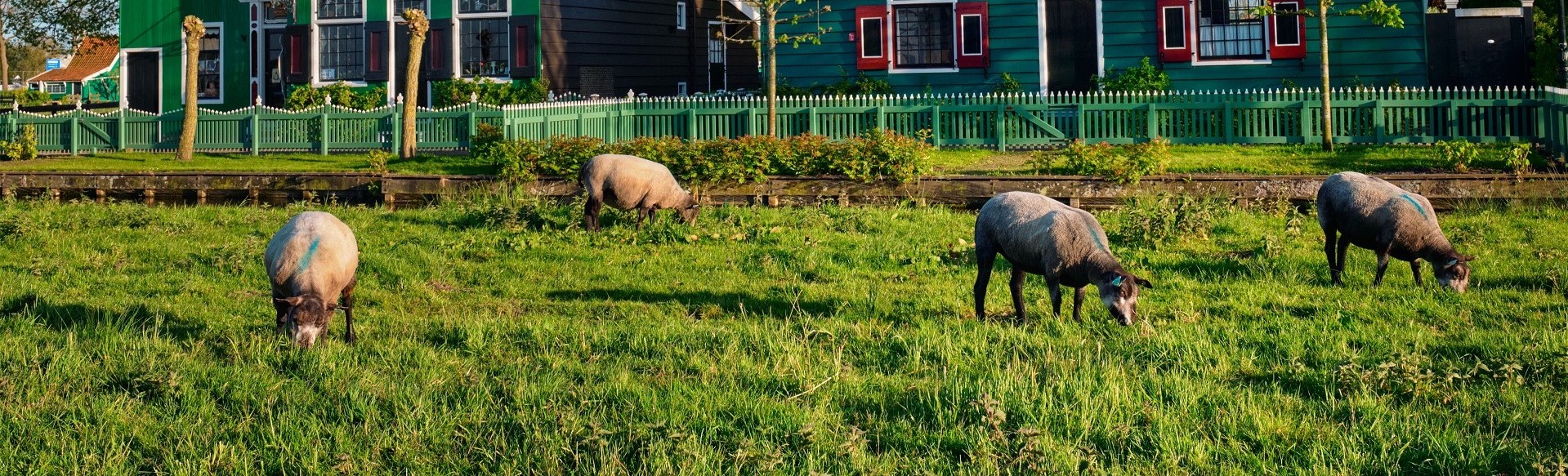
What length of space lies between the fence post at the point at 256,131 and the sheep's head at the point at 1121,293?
19698mm

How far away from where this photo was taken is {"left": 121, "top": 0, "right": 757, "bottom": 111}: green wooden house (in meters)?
30.3

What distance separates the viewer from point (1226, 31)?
2561cm

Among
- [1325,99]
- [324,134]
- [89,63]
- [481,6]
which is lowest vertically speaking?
[324,134]

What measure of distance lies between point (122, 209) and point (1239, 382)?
14204 millimetres

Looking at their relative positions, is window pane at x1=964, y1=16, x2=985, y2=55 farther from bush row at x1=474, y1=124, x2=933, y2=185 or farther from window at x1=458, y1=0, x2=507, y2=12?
window at x1=458, y1=0, x2=507, y2=12

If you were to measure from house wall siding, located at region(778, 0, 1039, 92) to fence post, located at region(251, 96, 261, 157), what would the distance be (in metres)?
9.56

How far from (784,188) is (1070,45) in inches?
404

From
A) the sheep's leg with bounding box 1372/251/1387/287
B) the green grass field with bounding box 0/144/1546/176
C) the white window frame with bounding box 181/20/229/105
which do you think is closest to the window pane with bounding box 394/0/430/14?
the white window frame with bounding box 181/20/229/105

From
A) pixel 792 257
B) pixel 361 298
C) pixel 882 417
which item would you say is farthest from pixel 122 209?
pixel 882 417

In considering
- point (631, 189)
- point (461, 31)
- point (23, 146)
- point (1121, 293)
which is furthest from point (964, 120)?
point (23, 146)

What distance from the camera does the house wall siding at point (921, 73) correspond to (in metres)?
26.2

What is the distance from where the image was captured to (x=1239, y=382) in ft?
24.1

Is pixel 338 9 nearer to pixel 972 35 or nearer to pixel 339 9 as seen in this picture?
pixel 339 9

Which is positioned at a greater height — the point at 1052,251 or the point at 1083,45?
the point at 1083,45
